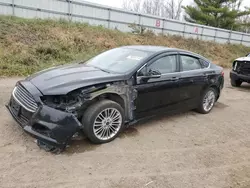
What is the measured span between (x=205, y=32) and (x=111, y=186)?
2049cm

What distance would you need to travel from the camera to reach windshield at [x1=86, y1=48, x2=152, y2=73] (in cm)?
416

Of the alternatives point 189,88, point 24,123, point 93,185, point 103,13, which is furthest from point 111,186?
point 103,13

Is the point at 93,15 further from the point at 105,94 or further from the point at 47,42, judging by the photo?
the point at 105,94

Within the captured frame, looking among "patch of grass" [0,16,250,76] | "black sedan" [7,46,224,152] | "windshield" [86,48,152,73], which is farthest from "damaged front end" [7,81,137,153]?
"patch of grass" [0,16,250,76]

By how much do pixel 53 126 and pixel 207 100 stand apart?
12.7ft

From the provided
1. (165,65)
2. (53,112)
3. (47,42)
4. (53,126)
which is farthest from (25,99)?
(47,42)

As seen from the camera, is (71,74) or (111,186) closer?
(111,186)

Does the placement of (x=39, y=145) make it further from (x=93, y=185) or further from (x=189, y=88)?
(x=189, y=88)

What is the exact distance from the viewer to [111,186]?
2.79 metres

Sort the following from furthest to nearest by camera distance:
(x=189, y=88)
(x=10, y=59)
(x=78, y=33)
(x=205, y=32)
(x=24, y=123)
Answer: (x=205, y=32) → (x=78, y=33) → (x=10, y=59) → (x=189, y=88) → (x=24, y=123)

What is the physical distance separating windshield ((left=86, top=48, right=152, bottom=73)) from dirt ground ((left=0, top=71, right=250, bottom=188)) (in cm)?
117

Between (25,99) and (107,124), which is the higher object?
(25,99)

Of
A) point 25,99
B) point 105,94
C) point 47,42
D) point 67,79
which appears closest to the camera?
point 25,99

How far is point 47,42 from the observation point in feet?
34.0
